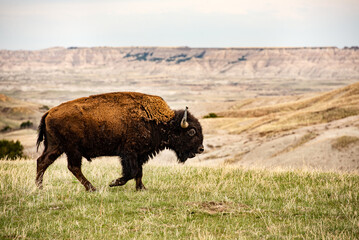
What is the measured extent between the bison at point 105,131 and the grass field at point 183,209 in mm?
517

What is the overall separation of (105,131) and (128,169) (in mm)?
868

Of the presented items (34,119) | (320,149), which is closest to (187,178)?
(320,149)

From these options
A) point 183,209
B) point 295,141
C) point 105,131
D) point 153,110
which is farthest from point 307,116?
point 183,209

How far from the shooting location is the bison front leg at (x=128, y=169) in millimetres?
8541

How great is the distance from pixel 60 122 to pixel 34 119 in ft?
264

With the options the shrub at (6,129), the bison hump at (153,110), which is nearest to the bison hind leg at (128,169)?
the bison hump at (153,110)

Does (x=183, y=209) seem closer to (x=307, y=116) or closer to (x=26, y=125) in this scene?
(x=307, y=116)

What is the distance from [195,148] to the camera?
31.1 feet

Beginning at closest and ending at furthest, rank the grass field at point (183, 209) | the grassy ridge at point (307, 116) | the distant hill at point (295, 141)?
the grass field at point (183, 209)
the distant hill at point (295, 141)
the grassy ridge at point (307, 116)

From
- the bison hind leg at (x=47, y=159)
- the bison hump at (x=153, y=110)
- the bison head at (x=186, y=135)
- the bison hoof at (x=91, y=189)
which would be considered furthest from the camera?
the bison head at (x=186, y=135)

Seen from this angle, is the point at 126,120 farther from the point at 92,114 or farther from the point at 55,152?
the point at 55,152

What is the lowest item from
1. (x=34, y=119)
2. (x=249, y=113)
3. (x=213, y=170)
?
(x=34, y=119)

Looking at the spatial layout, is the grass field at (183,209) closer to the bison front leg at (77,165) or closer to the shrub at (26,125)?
the bison front leg at (77,165)

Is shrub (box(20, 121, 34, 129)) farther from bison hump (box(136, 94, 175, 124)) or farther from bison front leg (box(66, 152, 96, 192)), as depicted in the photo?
bison front leg (box(66, 152, 96, 192))
